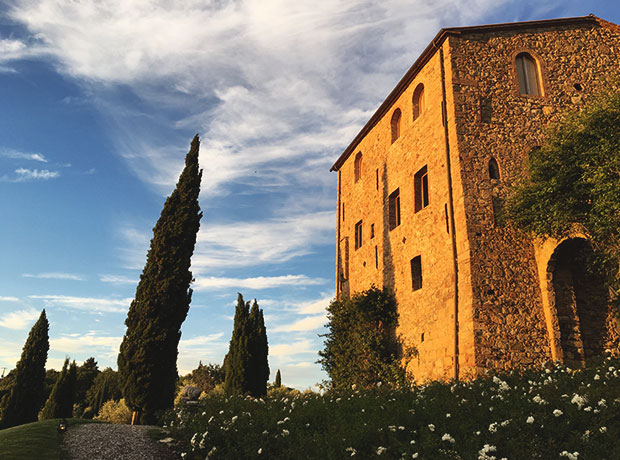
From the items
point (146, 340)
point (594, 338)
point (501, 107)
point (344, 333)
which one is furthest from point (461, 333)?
point (146, 340)

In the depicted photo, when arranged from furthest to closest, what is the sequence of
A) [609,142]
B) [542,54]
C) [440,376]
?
1. [542,54]
2. [440,376]
3. [609,142]

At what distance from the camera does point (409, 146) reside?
17.4 m

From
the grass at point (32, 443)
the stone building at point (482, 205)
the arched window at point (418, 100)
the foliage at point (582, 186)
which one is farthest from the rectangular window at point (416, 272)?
the grass at point (32, 443)

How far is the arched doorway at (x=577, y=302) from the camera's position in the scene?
40.7 ft

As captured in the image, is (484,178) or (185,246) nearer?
(484,178)

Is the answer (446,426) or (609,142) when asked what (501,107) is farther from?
(446,426)

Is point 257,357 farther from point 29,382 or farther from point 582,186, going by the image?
point 582,186

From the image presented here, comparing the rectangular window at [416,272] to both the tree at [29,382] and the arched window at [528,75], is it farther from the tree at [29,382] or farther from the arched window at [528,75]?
the tree at [29,382]

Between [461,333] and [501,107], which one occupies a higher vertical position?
[501,107]

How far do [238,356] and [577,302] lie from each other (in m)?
17.9

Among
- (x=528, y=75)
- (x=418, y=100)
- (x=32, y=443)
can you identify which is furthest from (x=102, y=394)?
(x=528, y=75)

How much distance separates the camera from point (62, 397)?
24.9 metres

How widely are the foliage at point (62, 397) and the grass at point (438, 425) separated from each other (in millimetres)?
19168

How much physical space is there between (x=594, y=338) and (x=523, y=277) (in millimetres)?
2660
